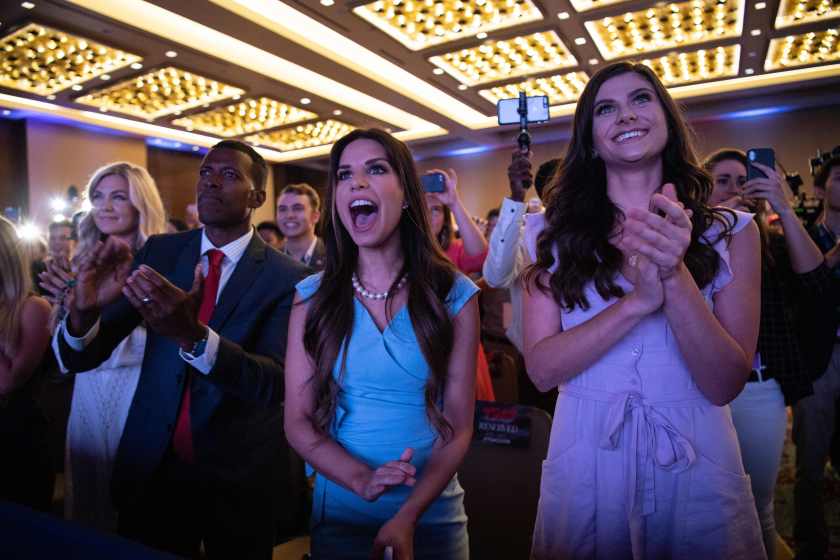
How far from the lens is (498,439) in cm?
183

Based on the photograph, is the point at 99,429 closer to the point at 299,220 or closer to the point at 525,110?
the point at 525,110

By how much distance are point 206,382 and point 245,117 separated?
9.68 m

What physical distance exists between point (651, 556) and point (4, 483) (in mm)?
2069

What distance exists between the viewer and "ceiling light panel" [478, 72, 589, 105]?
8.91 metres

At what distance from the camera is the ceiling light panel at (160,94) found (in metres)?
8.38

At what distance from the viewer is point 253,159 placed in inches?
82.0

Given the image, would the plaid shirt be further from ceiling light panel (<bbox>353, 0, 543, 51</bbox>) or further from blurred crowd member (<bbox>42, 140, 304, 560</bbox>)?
ceiling light panel (<bbox>353, 0, 543, 51</bbox>)

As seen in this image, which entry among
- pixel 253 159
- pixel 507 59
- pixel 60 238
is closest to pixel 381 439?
pixel 253 159

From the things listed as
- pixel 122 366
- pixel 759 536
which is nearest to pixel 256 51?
pixel 122 366

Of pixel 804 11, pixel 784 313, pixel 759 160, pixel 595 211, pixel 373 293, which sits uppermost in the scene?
pixel 804 11

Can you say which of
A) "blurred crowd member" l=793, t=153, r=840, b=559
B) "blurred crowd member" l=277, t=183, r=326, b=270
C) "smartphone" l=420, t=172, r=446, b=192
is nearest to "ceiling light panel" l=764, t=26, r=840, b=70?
"blurred crowd member" l=793, t=153, r=840, b=559

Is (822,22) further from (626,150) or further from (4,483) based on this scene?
(4,483)

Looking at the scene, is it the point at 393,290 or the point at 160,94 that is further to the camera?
the point at 160,94

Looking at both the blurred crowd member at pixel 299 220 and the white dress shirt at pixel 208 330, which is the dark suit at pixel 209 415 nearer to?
the white dress shirt at pixel 208 330
